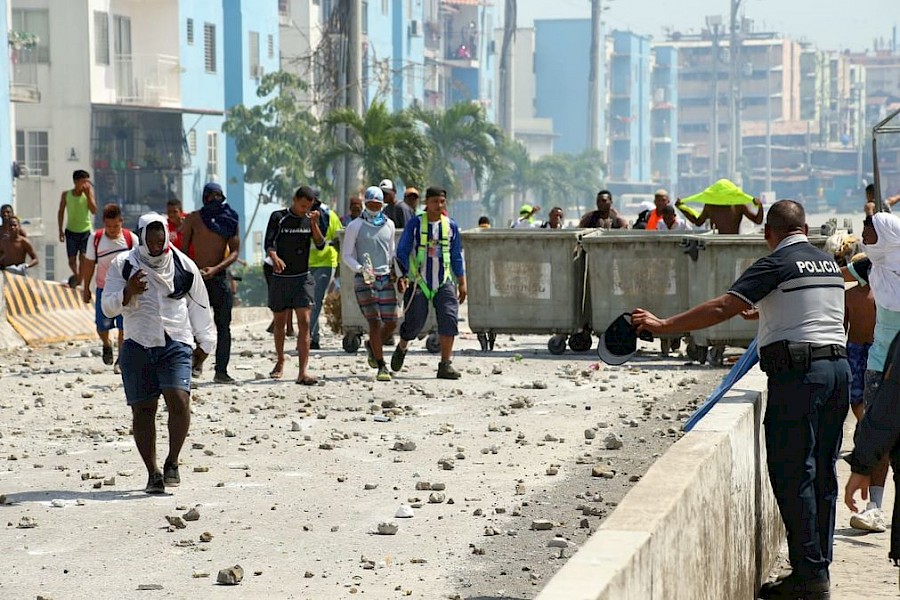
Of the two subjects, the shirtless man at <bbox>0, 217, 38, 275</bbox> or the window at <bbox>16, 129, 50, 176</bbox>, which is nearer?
the shirtless man at <bbox>0, 217, 38, 275</bbox>

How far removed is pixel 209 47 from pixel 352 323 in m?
45.5

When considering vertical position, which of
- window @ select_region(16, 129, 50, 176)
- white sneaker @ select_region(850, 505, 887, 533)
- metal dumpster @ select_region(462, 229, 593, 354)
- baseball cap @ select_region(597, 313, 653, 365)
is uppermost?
window @ select_region(16, 129, 50, 176)

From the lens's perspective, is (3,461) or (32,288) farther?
(32,288)

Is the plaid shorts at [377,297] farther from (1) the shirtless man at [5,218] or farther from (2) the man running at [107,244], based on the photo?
(1) the shirtless man at [5,218]

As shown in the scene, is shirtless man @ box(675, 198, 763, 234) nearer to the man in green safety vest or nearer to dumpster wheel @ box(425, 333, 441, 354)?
dumpster wheel @ box(425, 333, 441, 354)

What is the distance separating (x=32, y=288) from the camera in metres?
21.6

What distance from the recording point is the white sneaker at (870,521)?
9352mm

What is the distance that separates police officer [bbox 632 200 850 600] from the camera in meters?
7.38

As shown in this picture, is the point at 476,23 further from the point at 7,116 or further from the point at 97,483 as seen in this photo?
the point at 97,483

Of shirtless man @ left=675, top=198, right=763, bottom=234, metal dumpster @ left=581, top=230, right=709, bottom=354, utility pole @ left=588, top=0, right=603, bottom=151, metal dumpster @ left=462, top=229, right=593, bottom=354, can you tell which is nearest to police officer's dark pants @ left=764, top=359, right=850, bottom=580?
metal dumpster @ left=581, top=230, right=709, bottom=354

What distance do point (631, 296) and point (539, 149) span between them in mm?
133204

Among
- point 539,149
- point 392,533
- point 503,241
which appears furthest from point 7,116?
point 539,149

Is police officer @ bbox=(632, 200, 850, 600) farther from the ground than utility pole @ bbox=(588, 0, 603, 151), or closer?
closer

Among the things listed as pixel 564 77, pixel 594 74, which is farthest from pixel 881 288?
pixel 564 77
